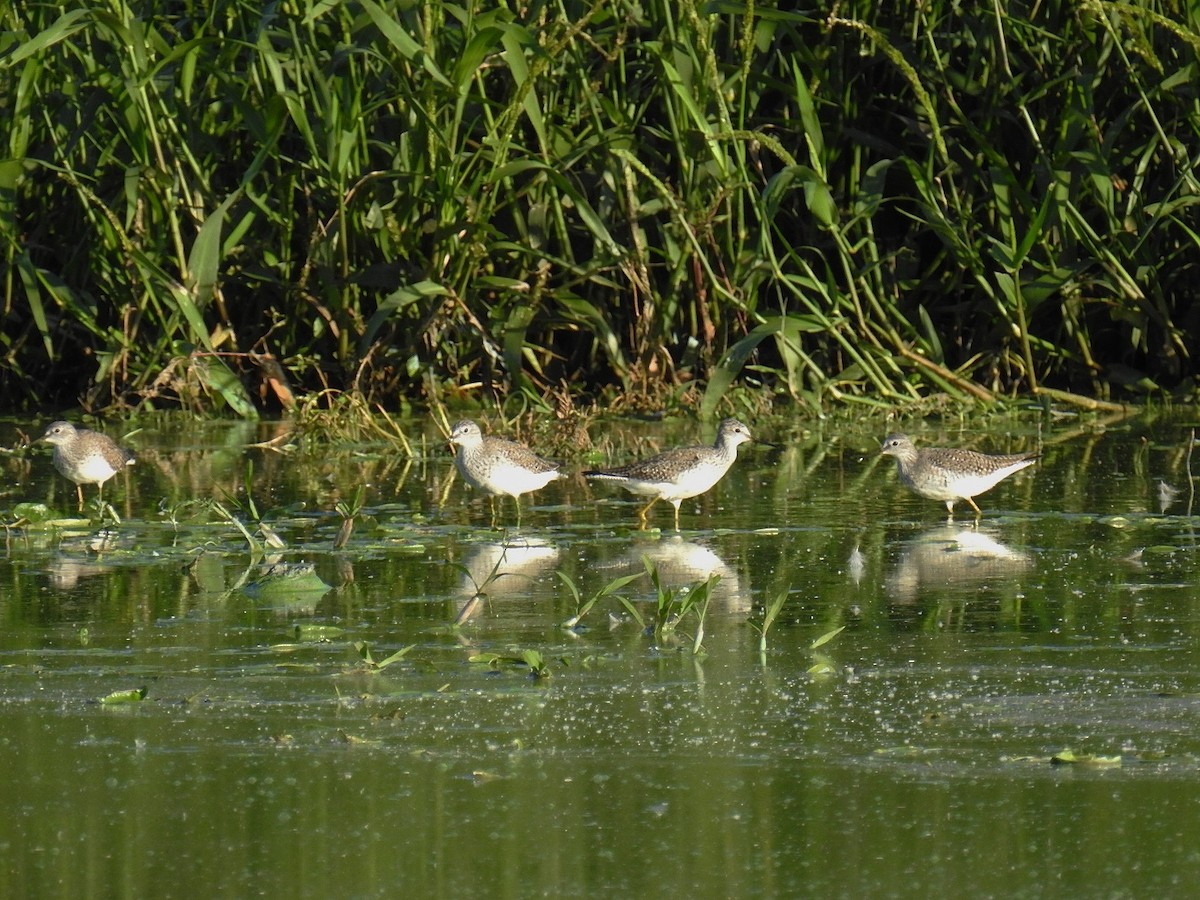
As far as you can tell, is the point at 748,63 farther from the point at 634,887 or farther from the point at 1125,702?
the point at 634,887

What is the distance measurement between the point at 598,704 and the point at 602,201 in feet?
24.5

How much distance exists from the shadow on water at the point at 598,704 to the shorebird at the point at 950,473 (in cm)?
18

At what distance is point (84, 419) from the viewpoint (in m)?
13.1

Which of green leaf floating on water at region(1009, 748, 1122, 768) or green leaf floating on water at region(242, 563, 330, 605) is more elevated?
green leaf floating on water at region(242, 563, 330, 605)

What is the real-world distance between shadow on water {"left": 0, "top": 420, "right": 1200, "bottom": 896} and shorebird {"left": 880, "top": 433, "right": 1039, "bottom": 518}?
18 centimetres

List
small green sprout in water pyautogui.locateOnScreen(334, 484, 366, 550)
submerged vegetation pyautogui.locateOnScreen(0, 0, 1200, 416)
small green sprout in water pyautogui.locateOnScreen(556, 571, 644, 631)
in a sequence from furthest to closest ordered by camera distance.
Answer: submerged vegetation pyautogui.locateOnScreen(0, 0, 1200, 416) → small green sprout in water pyautogui.locateOnScreen(334, 484, 366, 550) → small green sprout in water pyautogui.locateOnScreen(556, 571, 644, 631)

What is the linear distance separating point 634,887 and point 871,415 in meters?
8.70

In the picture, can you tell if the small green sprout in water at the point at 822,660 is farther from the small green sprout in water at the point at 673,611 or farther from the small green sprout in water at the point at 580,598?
the small green sprout in water at the point at 580,598

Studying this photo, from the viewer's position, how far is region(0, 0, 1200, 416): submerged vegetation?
39.5 feet

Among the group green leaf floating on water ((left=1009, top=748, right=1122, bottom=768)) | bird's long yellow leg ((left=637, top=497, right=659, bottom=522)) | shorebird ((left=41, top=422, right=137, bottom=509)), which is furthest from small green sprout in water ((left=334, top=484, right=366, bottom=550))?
green leaf floating on water ((left=1009, top=748, right=1122, bottom=768))

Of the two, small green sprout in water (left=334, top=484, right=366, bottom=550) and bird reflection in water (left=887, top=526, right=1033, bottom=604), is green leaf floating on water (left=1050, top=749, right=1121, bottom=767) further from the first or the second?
small green sprout in water (left=334, top=484, right=366, bottom=550)

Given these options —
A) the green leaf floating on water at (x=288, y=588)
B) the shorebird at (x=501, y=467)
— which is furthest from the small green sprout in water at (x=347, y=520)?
the shorebird at (x=501, y=467)

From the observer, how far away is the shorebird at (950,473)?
9.40 metres

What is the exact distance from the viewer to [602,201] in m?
12.7
